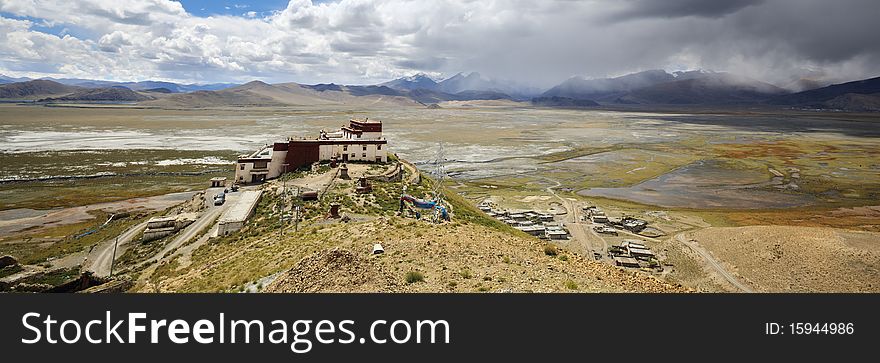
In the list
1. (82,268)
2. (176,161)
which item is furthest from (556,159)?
(82,268)

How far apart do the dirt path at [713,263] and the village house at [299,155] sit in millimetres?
24240

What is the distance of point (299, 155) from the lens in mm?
41844

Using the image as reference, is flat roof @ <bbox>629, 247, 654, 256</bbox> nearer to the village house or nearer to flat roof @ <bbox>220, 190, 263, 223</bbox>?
the village house

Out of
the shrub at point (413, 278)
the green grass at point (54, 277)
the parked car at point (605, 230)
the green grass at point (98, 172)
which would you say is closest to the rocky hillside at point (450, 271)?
the shrub at point (413, 278)

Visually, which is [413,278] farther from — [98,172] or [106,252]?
[98,172]

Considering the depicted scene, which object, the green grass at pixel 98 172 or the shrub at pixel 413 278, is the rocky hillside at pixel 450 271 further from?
the green grass at pixel 98 172

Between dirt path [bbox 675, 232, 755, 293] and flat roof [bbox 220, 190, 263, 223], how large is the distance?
2645cm

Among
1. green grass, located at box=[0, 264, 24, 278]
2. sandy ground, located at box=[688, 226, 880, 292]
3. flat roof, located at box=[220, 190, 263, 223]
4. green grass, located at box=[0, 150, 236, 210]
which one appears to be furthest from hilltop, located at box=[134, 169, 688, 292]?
green grass, located at box=[0, 150, 236, 210]

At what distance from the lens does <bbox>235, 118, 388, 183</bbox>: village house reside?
39.7 meters

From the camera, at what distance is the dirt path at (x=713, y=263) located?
26.0 m

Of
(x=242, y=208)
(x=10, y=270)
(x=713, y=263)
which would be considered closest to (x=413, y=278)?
(x=242, y=208)

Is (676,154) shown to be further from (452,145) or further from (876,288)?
(876,288)

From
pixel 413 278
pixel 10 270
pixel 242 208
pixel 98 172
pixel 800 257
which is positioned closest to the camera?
pixel 413 278

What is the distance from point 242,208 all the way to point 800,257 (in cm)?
3227
